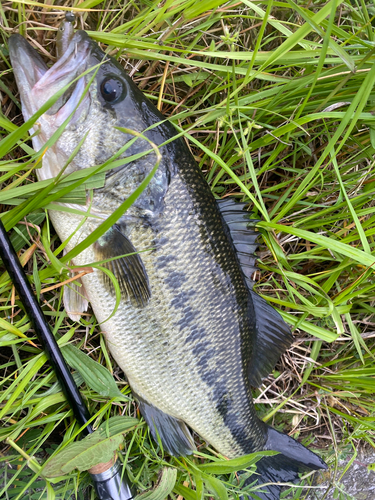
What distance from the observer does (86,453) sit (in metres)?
1.37

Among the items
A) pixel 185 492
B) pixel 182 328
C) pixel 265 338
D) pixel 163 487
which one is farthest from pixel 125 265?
pixel 185 492

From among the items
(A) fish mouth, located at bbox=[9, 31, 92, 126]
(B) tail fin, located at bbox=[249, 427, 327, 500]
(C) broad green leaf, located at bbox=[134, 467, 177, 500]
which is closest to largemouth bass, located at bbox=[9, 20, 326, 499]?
(A) fish mouth, located at bbox=[9, 31, 92, 126]

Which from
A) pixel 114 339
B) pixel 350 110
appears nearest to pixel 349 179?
pixel 350 110

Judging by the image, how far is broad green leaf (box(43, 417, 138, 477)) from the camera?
4.39 feet

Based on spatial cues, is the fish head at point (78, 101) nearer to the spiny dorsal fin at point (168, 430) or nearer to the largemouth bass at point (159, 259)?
the largemouth bass at point (159, 259)

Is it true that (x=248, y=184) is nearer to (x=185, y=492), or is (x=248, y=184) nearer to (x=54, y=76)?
(x=54, y=76)

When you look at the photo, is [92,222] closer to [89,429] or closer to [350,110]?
[89,429]

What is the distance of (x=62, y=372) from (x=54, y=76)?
1.25m

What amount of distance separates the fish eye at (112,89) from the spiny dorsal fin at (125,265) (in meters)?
0.53

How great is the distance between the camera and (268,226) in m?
1.74

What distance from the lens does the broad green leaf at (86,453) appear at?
134 cm

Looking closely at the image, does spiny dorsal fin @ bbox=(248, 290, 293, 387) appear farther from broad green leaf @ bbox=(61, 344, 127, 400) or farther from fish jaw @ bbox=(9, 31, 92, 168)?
fish jaw @ bbox=(9, 31, 92, 168)

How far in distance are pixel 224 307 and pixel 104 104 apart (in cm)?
106

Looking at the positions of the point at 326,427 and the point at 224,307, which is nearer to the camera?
the point at 224,307
